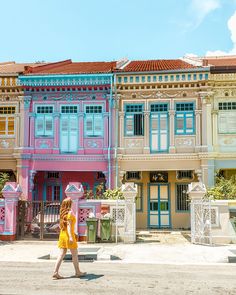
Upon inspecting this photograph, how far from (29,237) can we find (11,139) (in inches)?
245

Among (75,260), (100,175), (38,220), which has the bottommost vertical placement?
(75,260)

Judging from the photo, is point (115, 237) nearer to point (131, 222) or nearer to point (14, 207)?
point (131, 222)

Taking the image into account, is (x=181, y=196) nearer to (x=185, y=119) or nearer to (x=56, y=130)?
(x=185, y=119)

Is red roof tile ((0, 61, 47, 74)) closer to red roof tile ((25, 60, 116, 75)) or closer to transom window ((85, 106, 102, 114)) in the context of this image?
red roof tile ((25, 60, 116, 75))

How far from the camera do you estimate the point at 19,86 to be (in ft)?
65.8

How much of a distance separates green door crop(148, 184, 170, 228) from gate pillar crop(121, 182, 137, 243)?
17.7ft

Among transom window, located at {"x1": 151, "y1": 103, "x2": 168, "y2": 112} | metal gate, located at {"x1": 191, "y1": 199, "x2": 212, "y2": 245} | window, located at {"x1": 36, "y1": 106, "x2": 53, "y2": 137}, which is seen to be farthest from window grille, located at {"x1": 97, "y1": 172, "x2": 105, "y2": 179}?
metal gate, located at {"x1": 191, "y1": 199, "x2": 212, "y2": 245}

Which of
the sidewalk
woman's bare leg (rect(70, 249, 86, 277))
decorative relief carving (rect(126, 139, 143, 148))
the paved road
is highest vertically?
decorative relief carving (rect(126, 139, 143, 148))

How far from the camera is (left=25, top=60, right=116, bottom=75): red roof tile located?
2030cm

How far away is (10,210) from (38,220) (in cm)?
117

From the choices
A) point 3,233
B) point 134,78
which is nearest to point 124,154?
point 134,78

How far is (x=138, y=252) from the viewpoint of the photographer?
12.7 m

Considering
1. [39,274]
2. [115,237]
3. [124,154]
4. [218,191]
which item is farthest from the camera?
[124,154]

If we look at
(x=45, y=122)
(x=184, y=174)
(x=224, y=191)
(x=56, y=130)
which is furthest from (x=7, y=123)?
(x=224, y=191)
